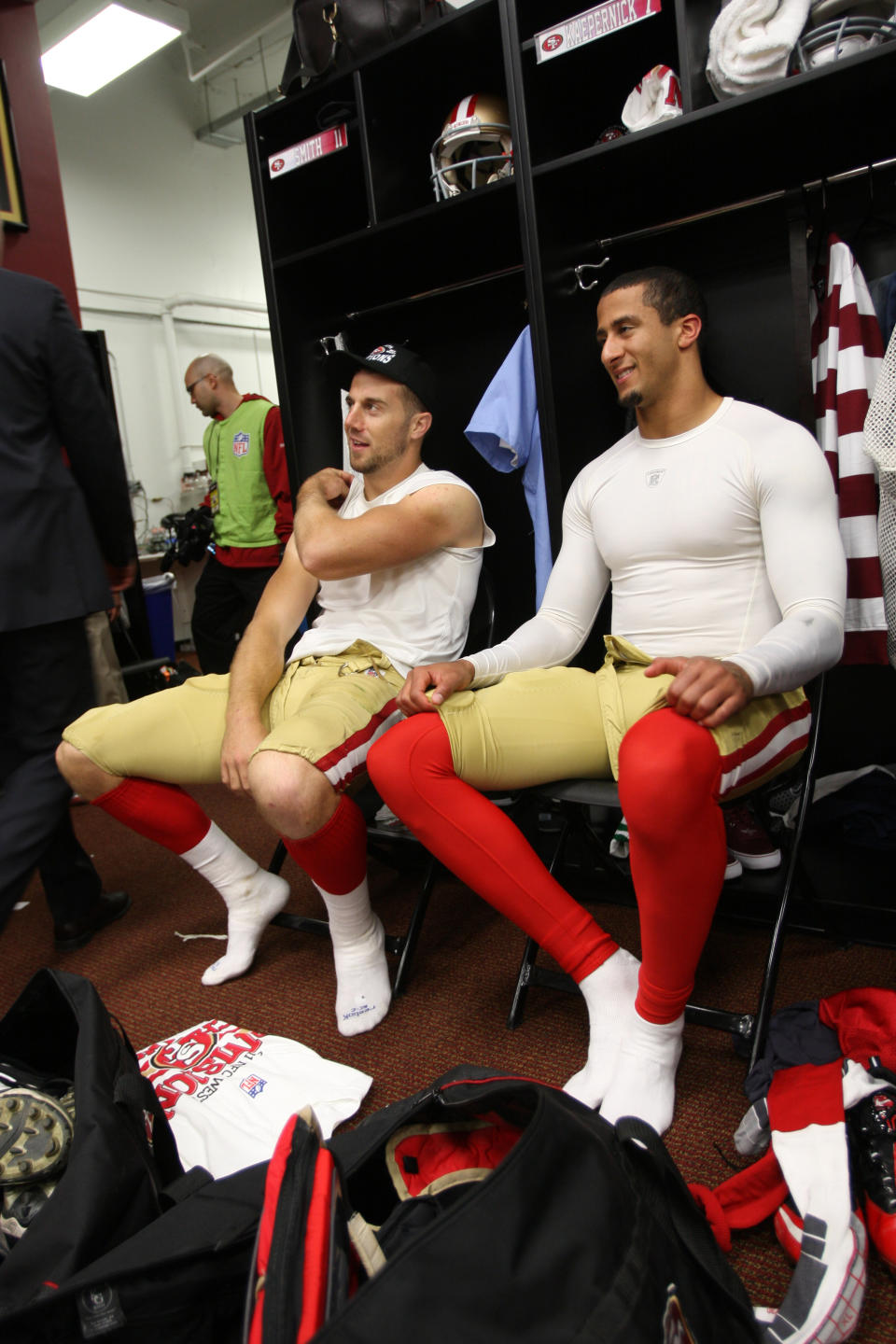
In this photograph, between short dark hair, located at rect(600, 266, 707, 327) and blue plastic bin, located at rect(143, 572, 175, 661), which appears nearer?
short dark hair, located at rect(600, 266, 707, 327)

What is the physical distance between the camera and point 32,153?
3.59 meters

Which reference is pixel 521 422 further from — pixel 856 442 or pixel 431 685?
pixel 431 685

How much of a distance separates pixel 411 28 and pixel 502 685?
1.71 metres

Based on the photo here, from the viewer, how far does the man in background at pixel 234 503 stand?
403 cm

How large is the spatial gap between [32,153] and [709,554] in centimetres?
347

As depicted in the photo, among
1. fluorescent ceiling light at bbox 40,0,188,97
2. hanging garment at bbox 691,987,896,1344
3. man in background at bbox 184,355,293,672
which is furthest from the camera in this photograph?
fluorescent ceiling light at bbox 40,0,188,97

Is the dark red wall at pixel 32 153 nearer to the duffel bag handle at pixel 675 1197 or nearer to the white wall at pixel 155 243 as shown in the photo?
the white wall at pixel 155 243

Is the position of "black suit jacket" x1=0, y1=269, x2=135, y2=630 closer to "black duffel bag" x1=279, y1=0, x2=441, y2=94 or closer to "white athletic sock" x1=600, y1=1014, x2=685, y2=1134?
"black duffel bag" x1=279, y1=0, x2=441, y2=94

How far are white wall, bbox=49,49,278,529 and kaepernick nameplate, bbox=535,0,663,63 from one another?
5.94 m

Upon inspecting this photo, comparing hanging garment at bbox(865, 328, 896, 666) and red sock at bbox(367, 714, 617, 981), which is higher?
hanging garment at bbox(865, 328, 896, 666)

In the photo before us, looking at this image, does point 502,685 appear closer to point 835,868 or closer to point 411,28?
point 835,868

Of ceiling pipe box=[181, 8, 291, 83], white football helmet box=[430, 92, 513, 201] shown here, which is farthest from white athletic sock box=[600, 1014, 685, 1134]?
ceiling pipe box=[181, 8, 291, 83]

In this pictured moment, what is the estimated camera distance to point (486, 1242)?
27.1 inches

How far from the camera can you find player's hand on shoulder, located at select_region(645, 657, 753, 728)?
1.27 meters
